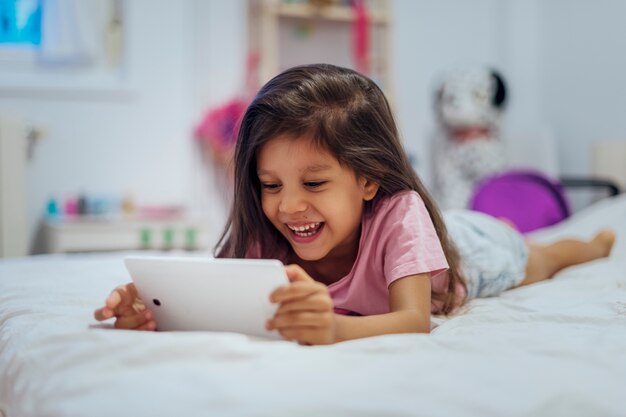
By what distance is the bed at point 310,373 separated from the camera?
0.60 metres

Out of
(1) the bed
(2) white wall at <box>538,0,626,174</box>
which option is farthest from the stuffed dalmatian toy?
(1) the bed

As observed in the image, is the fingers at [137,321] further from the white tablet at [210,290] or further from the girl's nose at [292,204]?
the girl's nose at [292,204]

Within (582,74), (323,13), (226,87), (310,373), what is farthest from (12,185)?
(582,74)

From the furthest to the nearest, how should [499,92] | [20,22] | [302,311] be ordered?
[499,92], [20,22], [302,311]

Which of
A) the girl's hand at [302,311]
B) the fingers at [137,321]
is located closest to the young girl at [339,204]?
the fingers at [137,321]

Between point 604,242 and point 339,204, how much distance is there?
1011 mm

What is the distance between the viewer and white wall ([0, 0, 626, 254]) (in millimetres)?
2932

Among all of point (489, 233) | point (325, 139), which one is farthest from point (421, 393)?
point (489, 233)

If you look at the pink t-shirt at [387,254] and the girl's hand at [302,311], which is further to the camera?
the pink t-shirt at [387,254]

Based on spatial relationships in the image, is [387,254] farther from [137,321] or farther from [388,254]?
[137,321]

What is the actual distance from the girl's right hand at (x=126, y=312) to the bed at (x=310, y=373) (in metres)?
0.03

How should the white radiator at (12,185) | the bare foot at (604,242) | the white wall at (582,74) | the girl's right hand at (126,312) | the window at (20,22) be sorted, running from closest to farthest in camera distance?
1. the girl's right hand at (126,312)
2. the bare foot at (604,242)
3. the white radiator at (12,185)
4. the window at (20,22)
5. the white wall at (582,74)

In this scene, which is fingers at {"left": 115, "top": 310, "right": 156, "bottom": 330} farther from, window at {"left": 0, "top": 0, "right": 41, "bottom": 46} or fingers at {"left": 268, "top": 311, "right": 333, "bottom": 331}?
window at {"left": 0, "top": 0, "right": 41, "bottom": 46}

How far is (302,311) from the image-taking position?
769 millimetres
